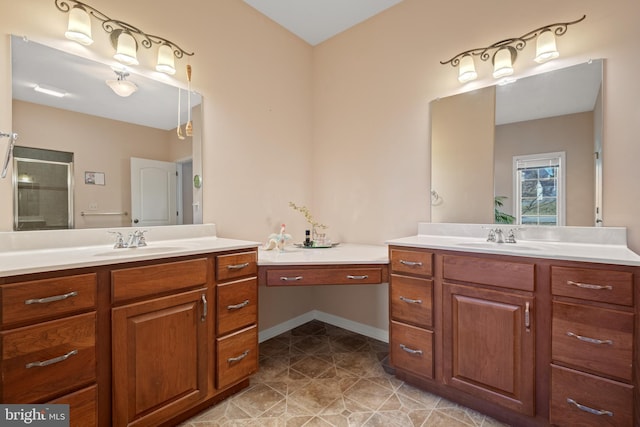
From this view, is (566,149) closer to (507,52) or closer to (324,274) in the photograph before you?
(507,52)

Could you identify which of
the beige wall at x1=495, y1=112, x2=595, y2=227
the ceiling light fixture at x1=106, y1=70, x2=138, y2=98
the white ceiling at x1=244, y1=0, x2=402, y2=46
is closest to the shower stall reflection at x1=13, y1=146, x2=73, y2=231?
the ceiling light fixture at x1=106, y1=70, x2=138, y2=98

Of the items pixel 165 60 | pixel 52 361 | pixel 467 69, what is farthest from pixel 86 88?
pixel 467 69

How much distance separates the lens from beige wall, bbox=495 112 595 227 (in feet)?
5.61

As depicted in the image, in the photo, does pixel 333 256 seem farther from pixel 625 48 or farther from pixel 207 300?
pixel 625 48

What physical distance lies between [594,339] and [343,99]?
240cm

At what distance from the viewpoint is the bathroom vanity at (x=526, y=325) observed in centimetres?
122

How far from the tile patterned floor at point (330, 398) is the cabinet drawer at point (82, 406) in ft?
1.62

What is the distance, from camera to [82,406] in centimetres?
117

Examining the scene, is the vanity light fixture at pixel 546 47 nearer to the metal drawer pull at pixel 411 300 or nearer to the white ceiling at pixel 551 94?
the white ceiling at pixel 551 94

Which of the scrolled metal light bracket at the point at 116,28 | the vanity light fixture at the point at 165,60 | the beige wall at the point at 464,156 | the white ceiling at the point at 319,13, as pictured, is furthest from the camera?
the white ceiling at the point at 319,13

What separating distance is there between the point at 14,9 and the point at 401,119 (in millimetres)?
2363

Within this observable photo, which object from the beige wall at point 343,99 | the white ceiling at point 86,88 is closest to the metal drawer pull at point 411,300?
the beige wall at point 343,99

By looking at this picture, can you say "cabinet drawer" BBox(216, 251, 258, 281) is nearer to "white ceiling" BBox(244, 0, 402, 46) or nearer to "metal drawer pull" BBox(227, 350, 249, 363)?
"metal drawer pull" BBox(227, 350, 249, 363)

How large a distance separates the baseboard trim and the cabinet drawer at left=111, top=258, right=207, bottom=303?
1.21m
